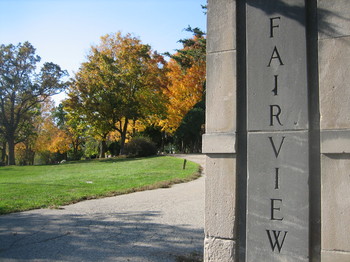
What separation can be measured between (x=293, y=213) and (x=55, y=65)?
123 feet

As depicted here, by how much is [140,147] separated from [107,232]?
75.6 ft

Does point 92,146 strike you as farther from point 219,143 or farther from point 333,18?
point 333,18

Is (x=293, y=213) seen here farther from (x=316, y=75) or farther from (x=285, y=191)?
(x=316, y=75)

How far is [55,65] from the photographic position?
120ft

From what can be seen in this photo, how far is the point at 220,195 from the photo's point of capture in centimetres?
352

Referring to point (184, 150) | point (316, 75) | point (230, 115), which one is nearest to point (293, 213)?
point (230, 115)

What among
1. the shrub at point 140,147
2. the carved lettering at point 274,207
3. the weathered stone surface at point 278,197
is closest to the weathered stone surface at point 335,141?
the weathered stone surface at point 278,197

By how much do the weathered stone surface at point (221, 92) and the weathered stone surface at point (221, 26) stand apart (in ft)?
0.33

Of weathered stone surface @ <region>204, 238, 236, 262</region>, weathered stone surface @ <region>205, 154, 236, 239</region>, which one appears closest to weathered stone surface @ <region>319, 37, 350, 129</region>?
weathered stone surface @ <region>205, 154, 236, 239</region>

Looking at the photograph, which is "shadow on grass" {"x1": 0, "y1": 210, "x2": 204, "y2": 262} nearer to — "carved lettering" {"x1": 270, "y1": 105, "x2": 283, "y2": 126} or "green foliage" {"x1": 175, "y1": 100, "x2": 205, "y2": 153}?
"carved lettering" {"x1": 270, "y1": 105, "x2": 283, "y2": 126}

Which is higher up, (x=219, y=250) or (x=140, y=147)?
(x=140, y=147)

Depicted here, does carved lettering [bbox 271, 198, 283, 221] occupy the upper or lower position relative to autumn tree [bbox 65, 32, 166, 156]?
lower

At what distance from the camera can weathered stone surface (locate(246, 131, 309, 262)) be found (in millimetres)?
3168

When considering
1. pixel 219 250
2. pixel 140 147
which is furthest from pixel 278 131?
pixel 140 147
